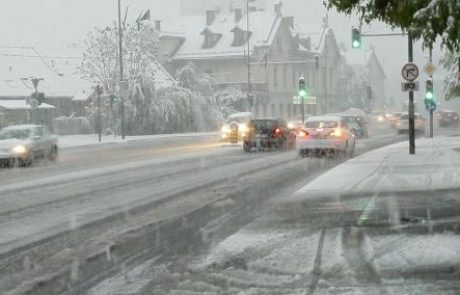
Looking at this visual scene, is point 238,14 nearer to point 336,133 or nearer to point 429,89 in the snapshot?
point 429,89

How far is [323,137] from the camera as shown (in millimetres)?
28812

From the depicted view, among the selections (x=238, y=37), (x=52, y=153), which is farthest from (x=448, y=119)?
(x=52, y=153)

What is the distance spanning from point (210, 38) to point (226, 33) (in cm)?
173

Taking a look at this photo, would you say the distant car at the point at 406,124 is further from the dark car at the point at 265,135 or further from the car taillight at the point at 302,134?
the car taillight at the point at 302,134

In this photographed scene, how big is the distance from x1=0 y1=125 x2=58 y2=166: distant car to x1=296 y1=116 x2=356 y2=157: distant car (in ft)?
30.3

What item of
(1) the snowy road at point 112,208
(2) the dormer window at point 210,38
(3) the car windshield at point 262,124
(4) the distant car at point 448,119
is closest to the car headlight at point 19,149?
(1) the snowy road at point 112,208

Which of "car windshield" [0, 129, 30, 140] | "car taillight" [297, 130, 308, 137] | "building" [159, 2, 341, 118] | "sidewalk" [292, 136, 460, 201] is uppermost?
"building" [159, 2, 341, 118]

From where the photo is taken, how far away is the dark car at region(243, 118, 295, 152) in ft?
112

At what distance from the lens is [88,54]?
63.2 metres

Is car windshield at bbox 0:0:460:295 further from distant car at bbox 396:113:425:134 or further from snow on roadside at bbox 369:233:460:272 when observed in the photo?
distant car at bbox 396:113:425:134

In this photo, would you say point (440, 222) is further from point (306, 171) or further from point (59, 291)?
point (306, 171)

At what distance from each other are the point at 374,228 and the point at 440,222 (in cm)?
107

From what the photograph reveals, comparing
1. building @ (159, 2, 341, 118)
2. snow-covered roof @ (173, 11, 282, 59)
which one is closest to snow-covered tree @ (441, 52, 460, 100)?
building @ (159, 2, 341, 118)

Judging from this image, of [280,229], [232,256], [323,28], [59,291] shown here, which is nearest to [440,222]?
[280,229]
